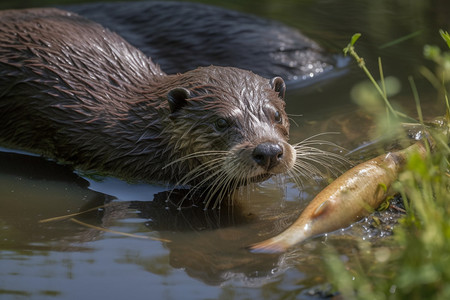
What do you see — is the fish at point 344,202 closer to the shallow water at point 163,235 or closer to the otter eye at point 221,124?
the shallow water at point 163,235

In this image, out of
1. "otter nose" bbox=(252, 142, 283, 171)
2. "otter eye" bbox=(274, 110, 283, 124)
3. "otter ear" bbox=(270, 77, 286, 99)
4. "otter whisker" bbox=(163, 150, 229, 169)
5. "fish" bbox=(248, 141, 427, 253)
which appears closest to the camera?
"fish" bbox=(248, 141, 427, 253)

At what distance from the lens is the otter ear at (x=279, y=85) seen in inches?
161

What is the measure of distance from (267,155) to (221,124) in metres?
0.41

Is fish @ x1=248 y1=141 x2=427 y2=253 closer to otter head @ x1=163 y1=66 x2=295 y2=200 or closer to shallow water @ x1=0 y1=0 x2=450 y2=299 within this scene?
shallow water @ x1=0 y1=0 x2=450 y2=299

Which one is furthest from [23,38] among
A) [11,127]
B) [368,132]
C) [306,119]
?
[368,132]

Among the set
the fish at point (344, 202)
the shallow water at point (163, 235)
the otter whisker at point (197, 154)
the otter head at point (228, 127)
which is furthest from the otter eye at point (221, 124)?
the fish at point (344, 202)

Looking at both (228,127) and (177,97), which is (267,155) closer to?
(228,127)

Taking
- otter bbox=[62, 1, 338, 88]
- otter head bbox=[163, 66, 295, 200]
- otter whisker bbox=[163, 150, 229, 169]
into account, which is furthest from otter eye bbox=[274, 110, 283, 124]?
otter bbox=[62, 1, 338, 88]

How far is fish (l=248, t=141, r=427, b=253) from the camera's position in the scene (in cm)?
316

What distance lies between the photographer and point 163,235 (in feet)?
11.5

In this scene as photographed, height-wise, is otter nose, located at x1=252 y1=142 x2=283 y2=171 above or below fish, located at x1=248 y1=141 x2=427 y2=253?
above

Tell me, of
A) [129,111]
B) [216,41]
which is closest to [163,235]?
[129,111]

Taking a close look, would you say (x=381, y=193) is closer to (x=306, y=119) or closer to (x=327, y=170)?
(x=327, y=170)

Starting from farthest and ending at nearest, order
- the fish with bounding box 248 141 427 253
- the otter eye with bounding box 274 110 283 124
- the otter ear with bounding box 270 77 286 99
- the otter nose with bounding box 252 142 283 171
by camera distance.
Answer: the otter ear with bounding box 270 77 286 99 → the otter eye with bounding box 274 110 283 124 → the otter nose with bounding box 252 142 283 171 → the fish with bounding box 248 141 427 253
